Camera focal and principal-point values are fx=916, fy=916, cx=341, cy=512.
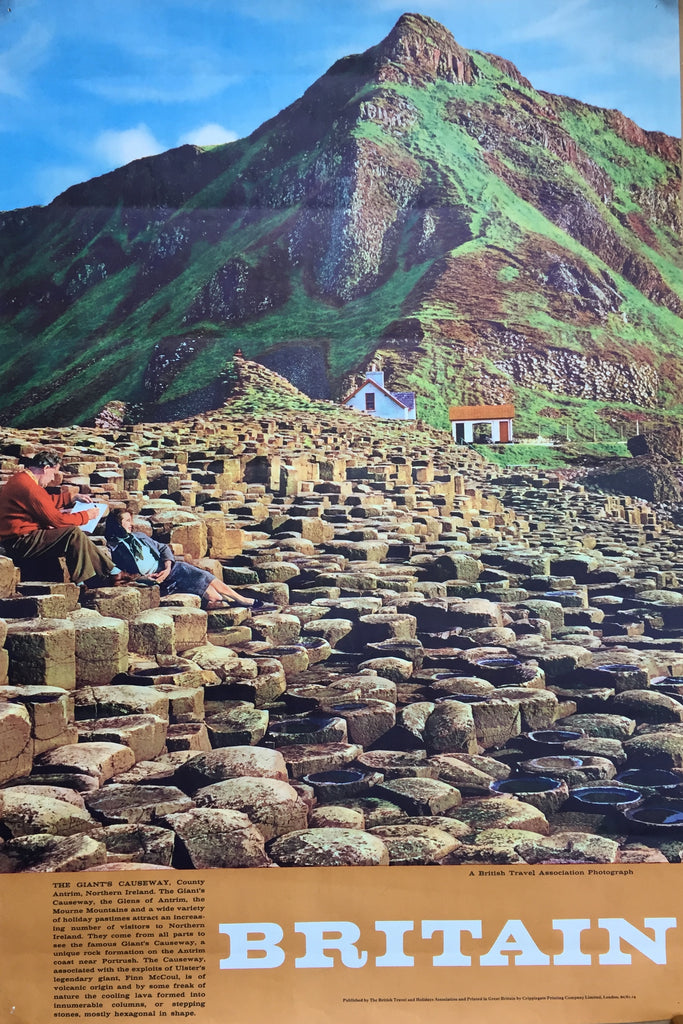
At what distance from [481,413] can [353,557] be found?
2.90ft

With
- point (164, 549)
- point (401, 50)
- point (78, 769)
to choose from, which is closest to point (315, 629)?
point (164, 549)

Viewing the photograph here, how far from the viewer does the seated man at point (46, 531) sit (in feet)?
12.4

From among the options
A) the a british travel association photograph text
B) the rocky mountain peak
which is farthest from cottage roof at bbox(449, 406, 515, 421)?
the rocky mountain peak

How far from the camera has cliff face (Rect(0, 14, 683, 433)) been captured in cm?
409

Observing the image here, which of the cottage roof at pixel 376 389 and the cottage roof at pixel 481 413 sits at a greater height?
the cottage roof at pixel 376 389

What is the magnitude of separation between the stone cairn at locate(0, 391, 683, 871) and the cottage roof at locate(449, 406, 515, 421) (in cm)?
15

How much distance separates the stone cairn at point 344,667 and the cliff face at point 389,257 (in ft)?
1.04

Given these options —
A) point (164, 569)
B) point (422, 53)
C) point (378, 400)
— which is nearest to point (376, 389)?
point (378, 400)

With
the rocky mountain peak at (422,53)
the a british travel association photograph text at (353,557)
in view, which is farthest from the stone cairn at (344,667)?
the rocky mountain peak at (422,53)

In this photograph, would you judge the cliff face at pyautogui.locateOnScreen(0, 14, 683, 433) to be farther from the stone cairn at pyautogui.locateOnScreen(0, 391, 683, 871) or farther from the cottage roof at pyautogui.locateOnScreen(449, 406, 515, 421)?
the stone cairn at pyautogui.locateOnScreen(0, 391, 683, 871)

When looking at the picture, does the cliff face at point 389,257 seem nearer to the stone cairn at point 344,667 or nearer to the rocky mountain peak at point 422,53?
the rocky mountain peak at point 422,53

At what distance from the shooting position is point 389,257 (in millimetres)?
4242

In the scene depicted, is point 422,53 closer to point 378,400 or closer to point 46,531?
point 378,400

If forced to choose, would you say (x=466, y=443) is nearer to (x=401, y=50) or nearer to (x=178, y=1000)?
(x=401, y=50)
